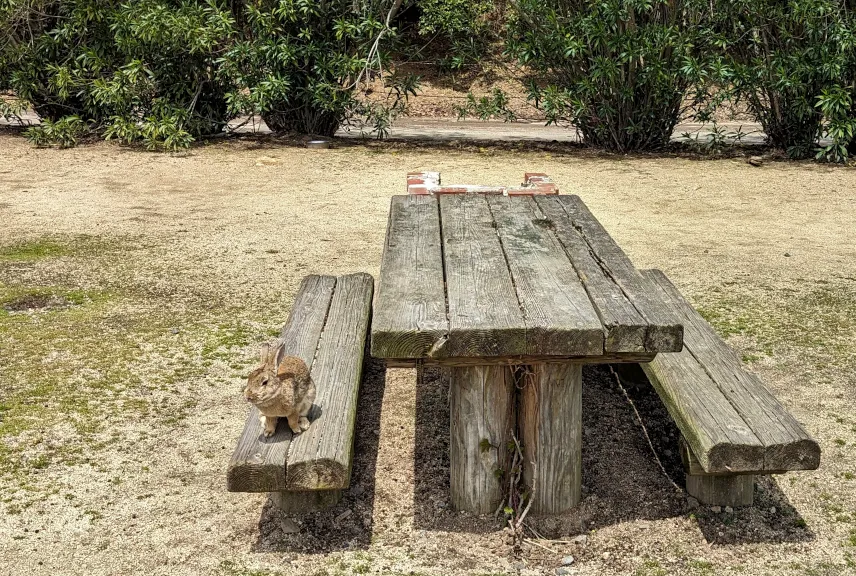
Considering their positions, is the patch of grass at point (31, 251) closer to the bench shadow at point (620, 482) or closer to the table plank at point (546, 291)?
the bench shadow at point (620, 482)

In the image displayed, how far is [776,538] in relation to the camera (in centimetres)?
325

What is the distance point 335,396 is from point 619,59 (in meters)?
7.67

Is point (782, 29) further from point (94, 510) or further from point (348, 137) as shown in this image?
point (94, 510)

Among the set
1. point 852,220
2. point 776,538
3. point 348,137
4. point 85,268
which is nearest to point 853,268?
point 852,220

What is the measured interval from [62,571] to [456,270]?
1.53m

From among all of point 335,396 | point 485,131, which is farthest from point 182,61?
point 335,396

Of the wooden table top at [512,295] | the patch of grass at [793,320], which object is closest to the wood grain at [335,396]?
the wooden table top at [512,295]

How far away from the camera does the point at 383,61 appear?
1112 centimetres

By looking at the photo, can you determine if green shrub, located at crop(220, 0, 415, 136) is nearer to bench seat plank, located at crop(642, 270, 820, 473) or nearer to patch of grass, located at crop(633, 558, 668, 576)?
bench seat plank, located at crop(642, 270, 820, 473)

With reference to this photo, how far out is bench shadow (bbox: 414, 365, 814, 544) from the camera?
3312mm

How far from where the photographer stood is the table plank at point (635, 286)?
111 inches

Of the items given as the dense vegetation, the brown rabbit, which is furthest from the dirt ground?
the dense vegetation

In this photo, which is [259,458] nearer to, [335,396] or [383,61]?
[335,396]

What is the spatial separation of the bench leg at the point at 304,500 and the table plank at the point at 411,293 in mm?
699
